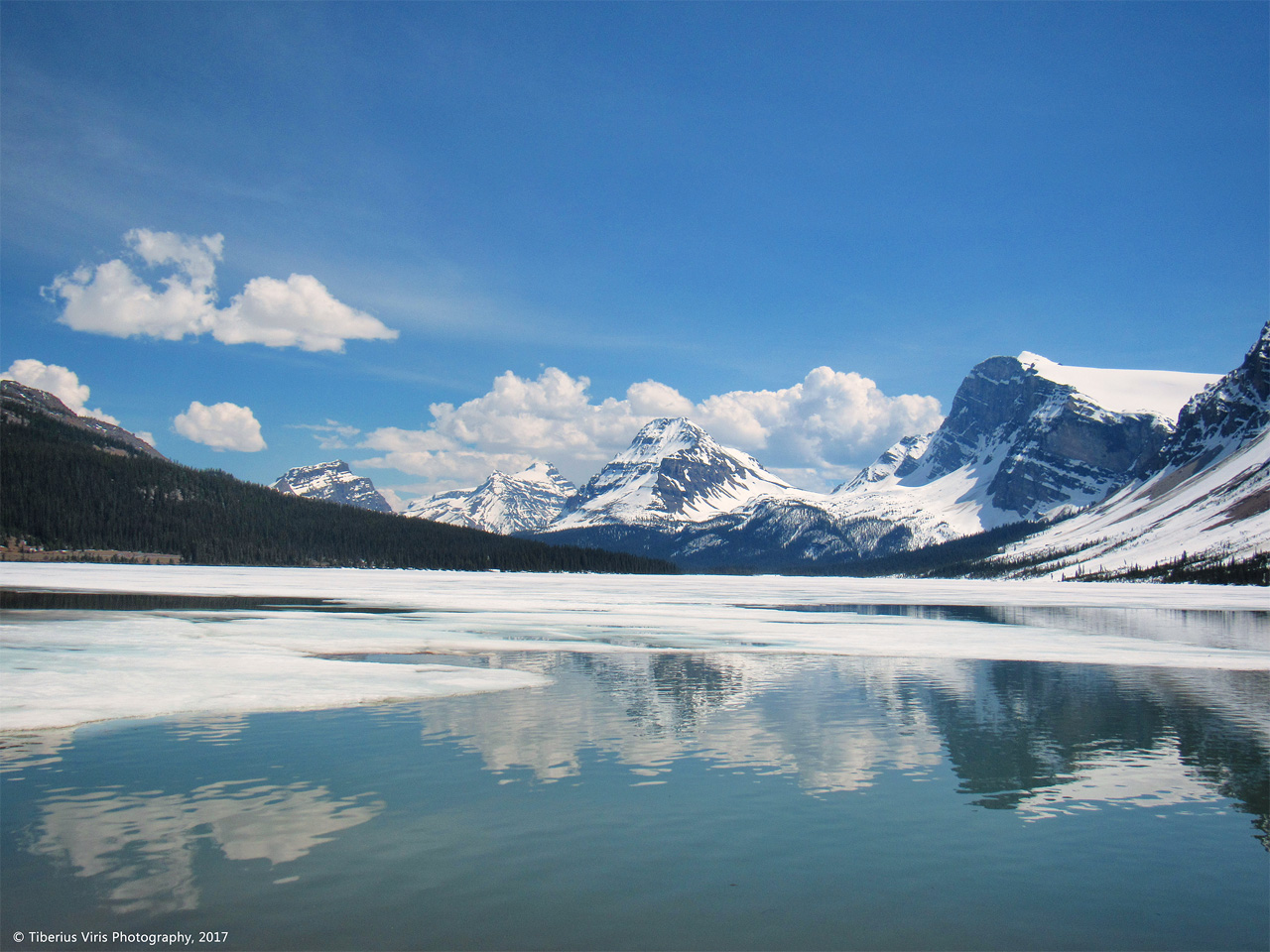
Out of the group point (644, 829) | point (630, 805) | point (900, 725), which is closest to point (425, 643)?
point (900, 725)

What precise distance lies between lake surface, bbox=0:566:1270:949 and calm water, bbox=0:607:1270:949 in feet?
0.21

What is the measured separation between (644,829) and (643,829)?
0.06 feet

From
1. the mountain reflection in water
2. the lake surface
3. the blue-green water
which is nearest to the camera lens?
the blue-green water

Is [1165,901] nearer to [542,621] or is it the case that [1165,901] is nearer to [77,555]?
[542,621]

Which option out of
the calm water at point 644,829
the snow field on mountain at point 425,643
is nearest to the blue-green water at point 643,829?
the calm water at point 644,829

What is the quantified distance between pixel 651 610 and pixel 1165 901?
63.9 m

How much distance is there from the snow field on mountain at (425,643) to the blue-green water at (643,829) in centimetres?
364

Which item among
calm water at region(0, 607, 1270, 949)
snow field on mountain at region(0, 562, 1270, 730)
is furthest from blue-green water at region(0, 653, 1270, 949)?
snow field on mountain at region(0, 562, 1270, 730)

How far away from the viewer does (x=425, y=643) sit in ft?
134

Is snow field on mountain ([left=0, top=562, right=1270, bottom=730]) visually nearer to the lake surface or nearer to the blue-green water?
the lake surface

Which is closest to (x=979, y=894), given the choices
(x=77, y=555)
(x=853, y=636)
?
(x=853, y=636)

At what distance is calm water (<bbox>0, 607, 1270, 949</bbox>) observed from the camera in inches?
411

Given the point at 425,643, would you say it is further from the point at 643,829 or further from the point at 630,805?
the point at 643,829

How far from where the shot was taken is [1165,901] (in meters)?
11.4
